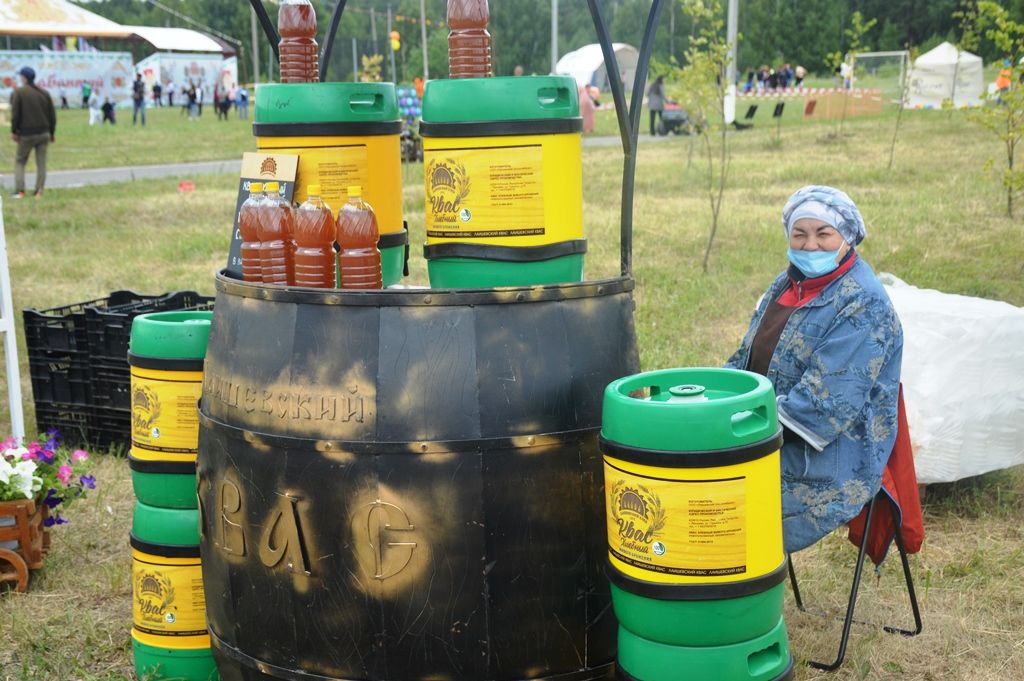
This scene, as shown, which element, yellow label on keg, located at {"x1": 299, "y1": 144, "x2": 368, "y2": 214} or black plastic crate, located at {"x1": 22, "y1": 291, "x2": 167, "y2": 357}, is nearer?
yellow label on keg, located at {"x1": 299, "y1": 144, "x2": 368, "y2": 214}

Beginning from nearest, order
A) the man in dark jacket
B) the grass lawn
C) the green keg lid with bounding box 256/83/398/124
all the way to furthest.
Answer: the green keg lid with bounding box 256/83/398/124, the man in dark jacket, the grass lawn

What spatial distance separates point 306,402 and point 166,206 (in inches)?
586

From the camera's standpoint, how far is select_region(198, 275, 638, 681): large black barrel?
9.70 ft

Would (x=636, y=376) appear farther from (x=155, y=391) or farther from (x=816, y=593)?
(x=816, y=593)

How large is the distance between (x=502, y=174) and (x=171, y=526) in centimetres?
161

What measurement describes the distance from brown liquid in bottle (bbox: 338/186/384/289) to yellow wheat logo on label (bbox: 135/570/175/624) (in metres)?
1.27

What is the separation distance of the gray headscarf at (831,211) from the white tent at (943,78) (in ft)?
120

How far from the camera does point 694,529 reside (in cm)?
276

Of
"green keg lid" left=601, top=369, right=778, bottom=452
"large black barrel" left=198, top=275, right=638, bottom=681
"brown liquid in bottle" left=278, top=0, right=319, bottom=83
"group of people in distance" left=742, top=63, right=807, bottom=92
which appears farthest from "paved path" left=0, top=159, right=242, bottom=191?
"group of people in distance" left=742, top=63, right=807, bottom=92

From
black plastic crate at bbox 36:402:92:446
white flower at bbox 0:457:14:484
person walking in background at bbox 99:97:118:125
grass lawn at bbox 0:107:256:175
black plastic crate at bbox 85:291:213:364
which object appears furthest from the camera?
person walking in background at bbox 99:97:118:125

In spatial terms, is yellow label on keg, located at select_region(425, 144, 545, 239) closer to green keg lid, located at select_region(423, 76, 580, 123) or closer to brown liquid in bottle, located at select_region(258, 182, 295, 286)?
green keg lid, located at select_region(423, 76, 580, 123)

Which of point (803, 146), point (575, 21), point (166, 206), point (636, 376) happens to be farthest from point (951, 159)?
point (575, 21)

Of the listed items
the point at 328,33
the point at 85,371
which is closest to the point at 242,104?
the point at 85,371

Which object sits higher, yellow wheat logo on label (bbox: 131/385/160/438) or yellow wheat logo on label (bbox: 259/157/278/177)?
yellow wheat logo on label (bbox: 259/157/278/177)
